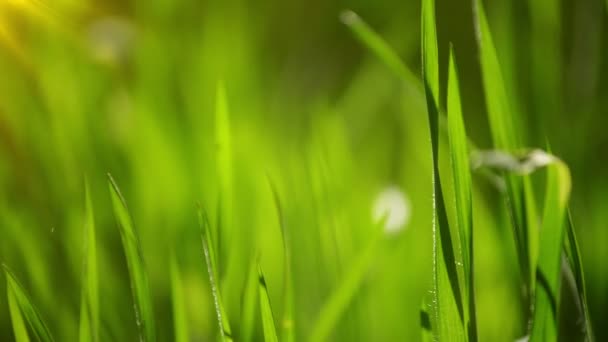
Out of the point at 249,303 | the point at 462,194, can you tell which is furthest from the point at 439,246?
the point at 249,303

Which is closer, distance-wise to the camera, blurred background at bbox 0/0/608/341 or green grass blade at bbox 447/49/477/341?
green grass blade at bbox 447/49/477/341

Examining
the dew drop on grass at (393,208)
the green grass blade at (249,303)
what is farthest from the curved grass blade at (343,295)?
the dew drop on grass at (393,208)

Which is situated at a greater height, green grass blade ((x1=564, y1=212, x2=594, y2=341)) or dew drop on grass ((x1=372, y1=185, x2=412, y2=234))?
green grass blade ((x1=564, y1=212, x2=594, y2=341))

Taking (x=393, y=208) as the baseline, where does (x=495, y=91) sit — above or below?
above

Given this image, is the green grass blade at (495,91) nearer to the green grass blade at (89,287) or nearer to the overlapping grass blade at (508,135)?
the overlapping grass blade at (508,135)

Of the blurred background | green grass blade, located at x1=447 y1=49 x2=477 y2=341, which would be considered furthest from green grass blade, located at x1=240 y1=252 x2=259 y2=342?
green grass blade, located at x1=447 y1=49 x2=477 y2=341

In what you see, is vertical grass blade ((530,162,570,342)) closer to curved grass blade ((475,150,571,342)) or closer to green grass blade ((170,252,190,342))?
curved grass blade ((475,150,571,342))

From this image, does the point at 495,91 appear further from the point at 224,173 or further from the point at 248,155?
the point at 248,155

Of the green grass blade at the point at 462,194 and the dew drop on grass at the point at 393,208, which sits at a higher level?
the green grass blade at the point at 462,194
